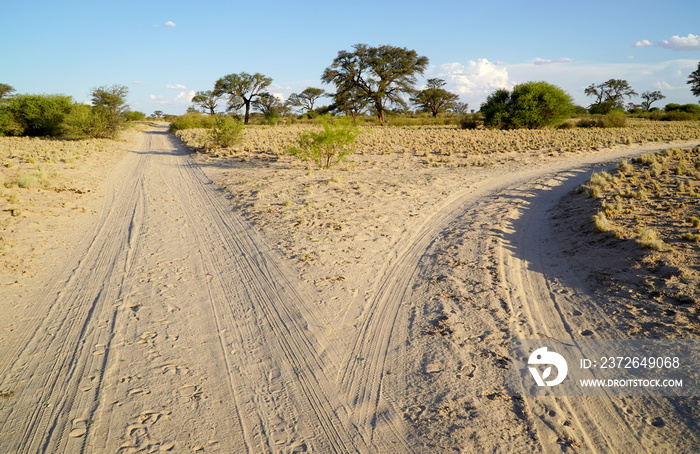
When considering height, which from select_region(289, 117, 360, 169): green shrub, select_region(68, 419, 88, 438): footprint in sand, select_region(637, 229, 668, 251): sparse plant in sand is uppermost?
select_region(289, 117, 360, 169): green shrub

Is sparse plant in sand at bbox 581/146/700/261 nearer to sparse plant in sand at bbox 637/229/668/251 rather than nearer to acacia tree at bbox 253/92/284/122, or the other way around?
sparse plant in sand at bbox 637/229/668/251

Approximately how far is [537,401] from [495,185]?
11.0 m

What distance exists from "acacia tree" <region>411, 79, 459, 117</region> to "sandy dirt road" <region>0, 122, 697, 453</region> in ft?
193

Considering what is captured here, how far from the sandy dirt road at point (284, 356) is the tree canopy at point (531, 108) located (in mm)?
30710

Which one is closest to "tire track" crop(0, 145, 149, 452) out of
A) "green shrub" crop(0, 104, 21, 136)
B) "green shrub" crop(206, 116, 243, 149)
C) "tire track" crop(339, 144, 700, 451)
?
"tire track" crop(339, 144, 700, 451)

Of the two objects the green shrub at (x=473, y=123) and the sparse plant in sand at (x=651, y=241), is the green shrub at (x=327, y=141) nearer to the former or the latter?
the sparse plant in sand at (x=651, y=241)

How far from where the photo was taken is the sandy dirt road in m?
3.22

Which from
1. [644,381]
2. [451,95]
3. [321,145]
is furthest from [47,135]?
[451,95]

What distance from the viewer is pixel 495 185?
13.6m

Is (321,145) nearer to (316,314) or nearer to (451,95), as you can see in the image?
(316,314)

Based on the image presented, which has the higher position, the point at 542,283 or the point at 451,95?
the point at 451,95

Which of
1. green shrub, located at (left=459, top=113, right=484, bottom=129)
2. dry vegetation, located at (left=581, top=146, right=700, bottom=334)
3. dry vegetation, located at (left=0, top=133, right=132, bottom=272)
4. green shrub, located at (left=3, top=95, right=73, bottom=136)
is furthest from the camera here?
green shrub, located at (left=459, top=113, right=484, bottom=129)

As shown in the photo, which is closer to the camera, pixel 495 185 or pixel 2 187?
pixel 2 187

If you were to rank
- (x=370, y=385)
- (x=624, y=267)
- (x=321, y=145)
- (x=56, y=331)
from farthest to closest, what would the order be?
(x=321, y=145), (x=624, y=267), (x=56, y=331), (x=370, y=385)
